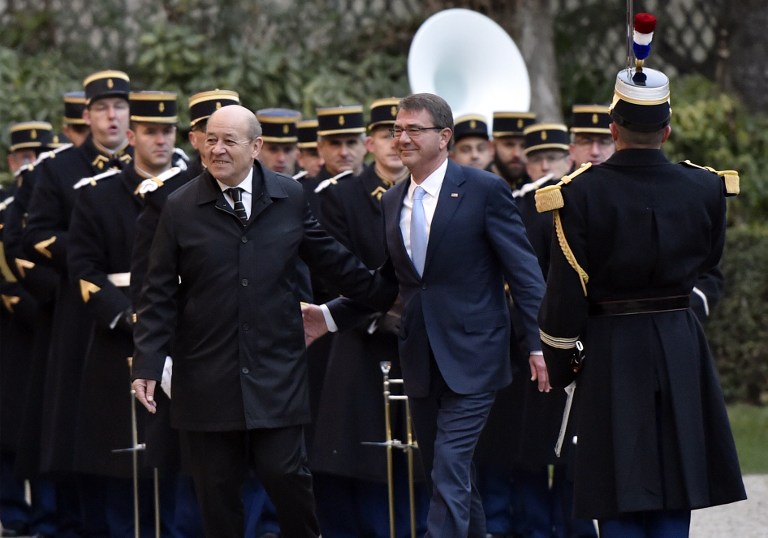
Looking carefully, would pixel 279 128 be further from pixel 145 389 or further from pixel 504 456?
pixel 145 389

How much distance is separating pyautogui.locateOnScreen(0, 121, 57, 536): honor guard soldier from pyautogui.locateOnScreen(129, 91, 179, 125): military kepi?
2021 mm

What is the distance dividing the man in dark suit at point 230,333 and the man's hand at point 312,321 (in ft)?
1.47

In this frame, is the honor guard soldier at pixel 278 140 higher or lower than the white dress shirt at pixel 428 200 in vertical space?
higher

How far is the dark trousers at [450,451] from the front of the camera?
7113 mm

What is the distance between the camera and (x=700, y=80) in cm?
1608

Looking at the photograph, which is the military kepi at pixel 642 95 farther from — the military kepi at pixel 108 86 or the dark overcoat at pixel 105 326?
the military kepi at pixel 108 86

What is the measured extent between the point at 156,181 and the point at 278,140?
1893mm

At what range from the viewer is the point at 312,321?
7691 millimetres

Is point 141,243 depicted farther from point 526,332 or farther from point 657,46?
point 657,46

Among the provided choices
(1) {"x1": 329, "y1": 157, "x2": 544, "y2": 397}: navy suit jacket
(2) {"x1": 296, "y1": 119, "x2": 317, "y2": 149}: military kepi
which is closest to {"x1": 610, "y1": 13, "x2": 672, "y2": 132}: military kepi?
(1) {"x1": 329, "y1": 157, "x2": 544, "y2": 397}: navy suit jacket

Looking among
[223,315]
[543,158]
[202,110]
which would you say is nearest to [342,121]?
[543,158]

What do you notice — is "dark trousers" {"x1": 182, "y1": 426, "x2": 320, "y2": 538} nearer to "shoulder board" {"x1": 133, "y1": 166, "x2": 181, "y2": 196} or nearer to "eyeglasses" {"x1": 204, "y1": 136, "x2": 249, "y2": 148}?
"eyeglasses" {"x1": 204, "y1": 136, "x2": 249, "y2": 148}

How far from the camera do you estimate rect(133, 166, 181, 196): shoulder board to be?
8.38 m

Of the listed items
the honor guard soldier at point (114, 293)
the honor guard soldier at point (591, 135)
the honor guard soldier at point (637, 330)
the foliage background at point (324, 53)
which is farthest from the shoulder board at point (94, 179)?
the foliage background at point (324, 53)
